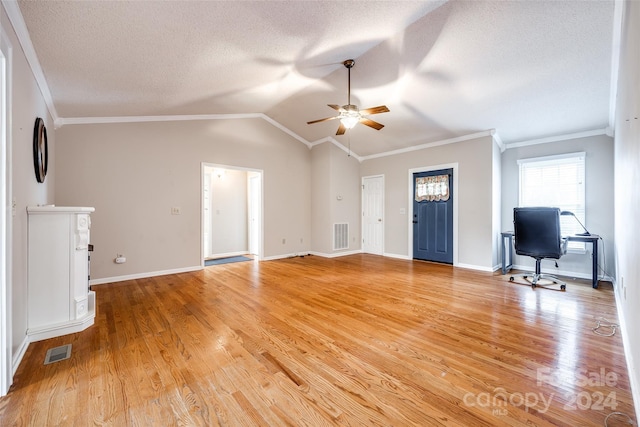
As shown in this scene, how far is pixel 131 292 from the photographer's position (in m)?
3.69

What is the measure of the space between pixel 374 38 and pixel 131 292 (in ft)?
14.4

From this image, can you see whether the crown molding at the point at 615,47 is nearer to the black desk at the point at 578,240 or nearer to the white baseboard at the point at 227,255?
the black desk at the point at 578,240

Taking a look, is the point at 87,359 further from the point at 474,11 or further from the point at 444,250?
the point at 444,250

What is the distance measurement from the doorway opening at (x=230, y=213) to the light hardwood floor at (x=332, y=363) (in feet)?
9.94

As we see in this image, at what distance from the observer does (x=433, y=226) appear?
5.69 metres

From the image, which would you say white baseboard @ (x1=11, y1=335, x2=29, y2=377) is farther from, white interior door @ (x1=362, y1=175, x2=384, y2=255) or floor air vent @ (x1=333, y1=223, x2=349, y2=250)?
white interior door @ (x1=362, y1=175, x2=384, y2=255)

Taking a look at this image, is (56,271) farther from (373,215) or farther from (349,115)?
(373,215)

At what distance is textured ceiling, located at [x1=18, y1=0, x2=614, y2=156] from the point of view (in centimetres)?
232

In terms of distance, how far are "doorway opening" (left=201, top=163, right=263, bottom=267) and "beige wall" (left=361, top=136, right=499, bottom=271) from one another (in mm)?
3299

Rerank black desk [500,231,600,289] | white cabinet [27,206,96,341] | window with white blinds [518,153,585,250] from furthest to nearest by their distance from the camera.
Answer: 1. window with white blinds [518,153,585,250]
2. black desk [500,231,600,289]
3. white cabinet [27,206,96,341]

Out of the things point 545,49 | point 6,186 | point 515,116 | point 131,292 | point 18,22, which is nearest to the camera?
point 6,186

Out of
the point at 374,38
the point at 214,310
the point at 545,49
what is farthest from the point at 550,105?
the point at 214,310

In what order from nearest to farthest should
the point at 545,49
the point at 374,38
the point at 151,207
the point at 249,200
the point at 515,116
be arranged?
the point at 545,49 < the point at 374,38 < the point at 515,116 < the point at 151,207 < the point at 249,200

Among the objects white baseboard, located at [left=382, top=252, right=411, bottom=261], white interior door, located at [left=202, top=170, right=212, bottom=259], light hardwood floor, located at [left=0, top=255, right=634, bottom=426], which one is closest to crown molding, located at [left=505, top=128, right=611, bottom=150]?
light hardwood floor, located at [left=0, top=255, right=634, bottom=426]
